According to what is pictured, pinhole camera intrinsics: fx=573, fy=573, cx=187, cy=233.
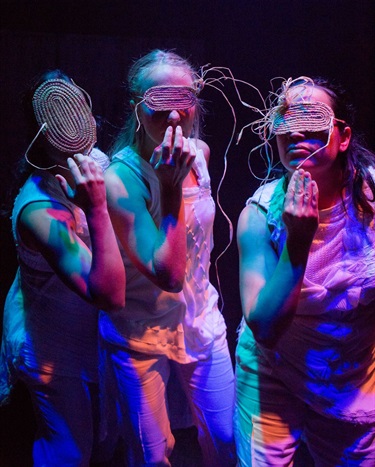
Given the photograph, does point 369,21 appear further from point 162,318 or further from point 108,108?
point 162,318

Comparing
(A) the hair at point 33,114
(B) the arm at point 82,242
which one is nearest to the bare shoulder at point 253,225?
(B) the arm at point 82,242

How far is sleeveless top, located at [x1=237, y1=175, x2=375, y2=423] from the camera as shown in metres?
1.63

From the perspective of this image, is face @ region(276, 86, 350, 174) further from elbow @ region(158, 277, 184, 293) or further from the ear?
elbow @ region(158, 277, 184, 293)

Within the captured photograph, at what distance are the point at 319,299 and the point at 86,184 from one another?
73 cm

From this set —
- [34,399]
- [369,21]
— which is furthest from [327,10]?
[34,399]

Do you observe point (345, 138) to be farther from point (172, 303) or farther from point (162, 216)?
point (172, 303)

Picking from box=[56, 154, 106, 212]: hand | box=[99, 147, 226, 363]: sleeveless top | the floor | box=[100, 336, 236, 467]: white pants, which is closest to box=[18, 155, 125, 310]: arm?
box=[56, 154, 106, 212]: hand

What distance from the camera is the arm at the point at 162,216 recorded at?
1.62m

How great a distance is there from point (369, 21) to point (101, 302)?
158cm

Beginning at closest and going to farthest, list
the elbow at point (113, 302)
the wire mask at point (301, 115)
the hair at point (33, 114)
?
1. the wire mask at point (301, 115)
2. the elbow at point (113, 302)
3. the hair at point (33, 114)

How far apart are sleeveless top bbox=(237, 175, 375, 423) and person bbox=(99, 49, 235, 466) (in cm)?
33

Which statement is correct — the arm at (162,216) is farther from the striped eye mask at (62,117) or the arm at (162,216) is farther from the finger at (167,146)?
the striped eye mask at (62,117)

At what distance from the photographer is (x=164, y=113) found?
5.78ft

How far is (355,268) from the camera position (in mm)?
1634
